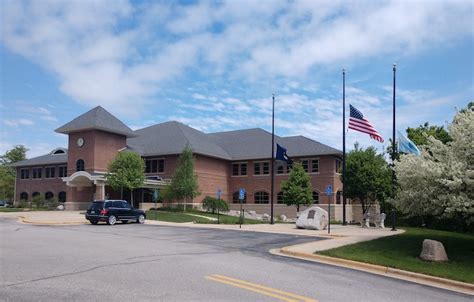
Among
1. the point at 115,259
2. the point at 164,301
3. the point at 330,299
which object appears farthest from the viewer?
the point at 115,259

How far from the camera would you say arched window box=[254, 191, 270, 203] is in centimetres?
5309

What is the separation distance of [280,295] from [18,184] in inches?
2424

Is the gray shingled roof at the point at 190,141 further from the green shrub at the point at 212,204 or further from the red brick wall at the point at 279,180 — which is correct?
the green shrub at the point at 212,204

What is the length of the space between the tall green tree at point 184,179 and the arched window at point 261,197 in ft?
37.2

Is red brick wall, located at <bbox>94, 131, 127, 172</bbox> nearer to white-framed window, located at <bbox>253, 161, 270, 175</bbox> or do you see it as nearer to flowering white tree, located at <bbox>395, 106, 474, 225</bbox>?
white-framed window, located at <bbox>253, 161, 270, 175</bbox>

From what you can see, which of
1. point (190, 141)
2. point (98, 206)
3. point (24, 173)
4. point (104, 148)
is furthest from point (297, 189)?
point (24, 173)

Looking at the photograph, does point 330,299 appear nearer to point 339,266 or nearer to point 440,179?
point 339,266

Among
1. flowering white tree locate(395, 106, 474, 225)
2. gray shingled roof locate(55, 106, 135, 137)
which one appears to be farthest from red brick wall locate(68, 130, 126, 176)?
flowering white tree locate(395, 106, 474, 225)

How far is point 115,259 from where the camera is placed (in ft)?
38.6

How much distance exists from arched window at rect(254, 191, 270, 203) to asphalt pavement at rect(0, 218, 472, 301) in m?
38.6

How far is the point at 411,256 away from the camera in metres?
14.0

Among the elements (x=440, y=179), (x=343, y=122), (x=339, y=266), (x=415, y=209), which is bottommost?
(x=339, y=266)

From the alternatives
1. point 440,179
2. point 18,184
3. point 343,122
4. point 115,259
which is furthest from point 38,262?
point 18,184

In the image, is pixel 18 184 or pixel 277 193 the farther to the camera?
pixel 18 184
